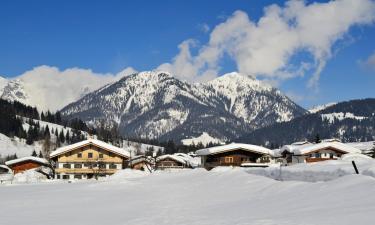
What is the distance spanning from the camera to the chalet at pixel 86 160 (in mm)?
111062

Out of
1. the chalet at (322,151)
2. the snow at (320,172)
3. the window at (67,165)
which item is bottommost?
the snow at (320,172)

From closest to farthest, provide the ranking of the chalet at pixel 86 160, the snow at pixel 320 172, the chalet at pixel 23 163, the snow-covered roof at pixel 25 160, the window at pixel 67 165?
the snow at pixel 320 172
the chalet at pixel 86 160
the window at pixel 67 165
the snow-covered roof at pixel 25 160
the chalet at pixel 23 163

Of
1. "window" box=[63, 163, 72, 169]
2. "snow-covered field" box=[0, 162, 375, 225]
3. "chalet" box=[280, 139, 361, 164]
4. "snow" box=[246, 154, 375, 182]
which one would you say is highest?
"chalet" box=[280, 139, 361, 164]

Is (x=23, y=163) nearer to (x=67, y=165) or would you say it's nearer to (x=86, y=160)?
(x=67, y=165)

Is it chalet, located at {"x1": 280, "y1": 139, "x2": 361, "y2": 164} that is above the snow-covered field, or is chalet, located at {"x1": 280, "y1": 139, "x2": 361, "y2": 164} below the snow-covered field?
above

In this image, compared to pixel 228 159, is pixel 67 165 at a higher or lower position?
lower

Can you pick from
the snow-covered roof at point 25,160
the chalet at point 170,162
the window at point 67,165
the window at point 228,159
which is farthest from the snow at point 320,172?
the chalet at point 170,162

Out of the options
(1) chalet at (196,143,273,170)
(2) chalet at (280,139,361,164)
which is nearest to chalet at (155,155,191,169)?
(1) chalet at (196,143,273,170)

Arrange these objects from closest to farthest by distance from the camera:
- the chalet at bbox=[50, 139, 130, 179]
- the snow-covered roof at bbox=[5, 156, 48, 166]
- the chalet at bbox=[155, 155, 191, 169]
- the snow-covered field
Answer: the snow-covered field → the chalet at bbox=[50, 139, 130, 179] → the snow-covered roof at bbox=[5, 156, 48, 166] → the chalet at bbox=[155, 155, 191, 169]

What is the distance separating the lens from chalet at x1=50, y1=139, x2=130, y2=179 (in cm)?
11106

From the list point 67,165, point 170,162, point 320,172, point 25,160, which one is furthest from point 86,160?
point 320,172

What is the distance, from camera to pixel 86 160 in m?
113

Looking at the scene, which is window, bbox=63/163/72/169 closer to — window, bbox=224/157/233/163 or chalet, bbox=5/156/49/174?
chalet, bbox=5/156/49/174

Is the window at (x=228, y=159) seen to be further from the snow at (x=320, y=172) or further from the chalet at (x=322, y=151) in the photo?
the snow at (x=320, y=172)
